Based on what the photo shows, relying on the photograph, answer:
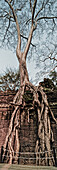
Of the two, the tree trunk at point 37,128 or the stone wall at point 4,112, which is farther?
the stone wall at point 4,112

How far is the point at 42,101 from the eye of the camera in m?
2.89

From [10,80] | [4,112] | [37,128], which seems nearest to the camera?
[37,128]

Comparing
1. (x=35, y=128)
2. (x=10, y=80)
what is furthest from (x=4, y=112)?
(x=10, y=80)

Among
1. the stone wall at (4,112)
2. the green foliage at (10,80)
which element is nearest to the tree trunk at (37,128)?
the stone wall at (4,112)

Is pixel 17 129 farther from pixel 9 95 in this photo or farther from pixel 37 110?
pixel 9 95

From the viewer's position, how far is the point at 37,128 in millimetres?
2670

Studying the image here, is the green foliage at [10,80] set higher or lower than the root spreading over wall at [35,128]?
higher

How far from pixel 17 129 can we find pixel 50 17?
7080 millimetres

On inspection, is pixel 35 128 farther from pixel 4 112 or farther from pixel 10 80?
pixel 10 80

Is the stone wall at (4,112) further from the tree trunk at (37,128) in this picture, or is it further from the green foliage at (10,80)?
the green foliage at (10,80)

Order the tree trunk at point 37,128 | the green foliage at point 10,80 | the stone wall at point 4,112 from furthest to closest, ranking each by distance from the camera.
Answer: the green foliage at point 10,80 → the stone wall at point 4,112 → the tree trunk at point 37,128

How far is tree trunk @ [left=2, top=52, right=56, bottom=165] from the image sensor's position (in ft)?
7.34

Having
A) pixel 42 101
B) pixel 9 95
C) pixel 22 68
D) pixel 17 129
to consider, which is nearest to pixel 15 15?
pixel 22 68

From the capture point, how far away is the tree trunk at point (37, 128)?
2238mm
